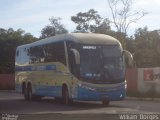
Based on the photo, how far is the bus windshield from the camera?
77.2 ft

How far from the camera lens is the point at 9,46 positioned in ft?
273

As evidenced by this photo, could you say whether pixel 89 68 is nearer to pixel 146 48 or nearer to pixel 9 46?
pixel 146 48

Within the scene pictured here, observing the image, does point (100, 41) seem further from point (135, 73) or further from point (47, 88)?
point (135, 73)

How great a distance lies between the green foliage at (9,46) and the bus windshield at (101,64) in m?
56.8

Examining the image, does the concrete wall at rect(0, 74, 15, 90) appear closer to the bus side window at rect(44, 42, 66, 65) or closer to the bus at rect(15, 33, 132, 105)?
the bus side window at rect(44, 42, 66, 65)

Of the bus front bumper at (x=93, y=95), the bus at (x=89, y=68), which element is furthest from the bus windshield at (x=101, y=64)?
the bus front bumper at (x=93, y=95)

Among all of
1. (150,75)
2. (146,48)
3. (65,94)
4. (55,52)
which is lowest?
(65,94)

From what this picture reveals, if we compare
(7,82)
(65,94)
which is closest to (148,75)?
(65,94)

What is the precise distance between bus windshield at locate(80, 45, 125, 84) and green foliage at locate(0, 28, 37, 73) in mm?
56785

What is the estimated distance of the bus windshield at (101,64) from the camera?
23.5m

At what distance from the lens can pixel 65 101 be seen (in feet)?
84.3

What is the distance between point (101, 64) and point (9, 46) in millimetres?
60927

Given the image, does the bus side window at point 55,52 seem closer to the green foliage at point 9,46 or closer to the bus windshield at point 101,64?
the bus windshield at point 101,64

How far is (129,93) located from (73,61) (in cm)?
1498
